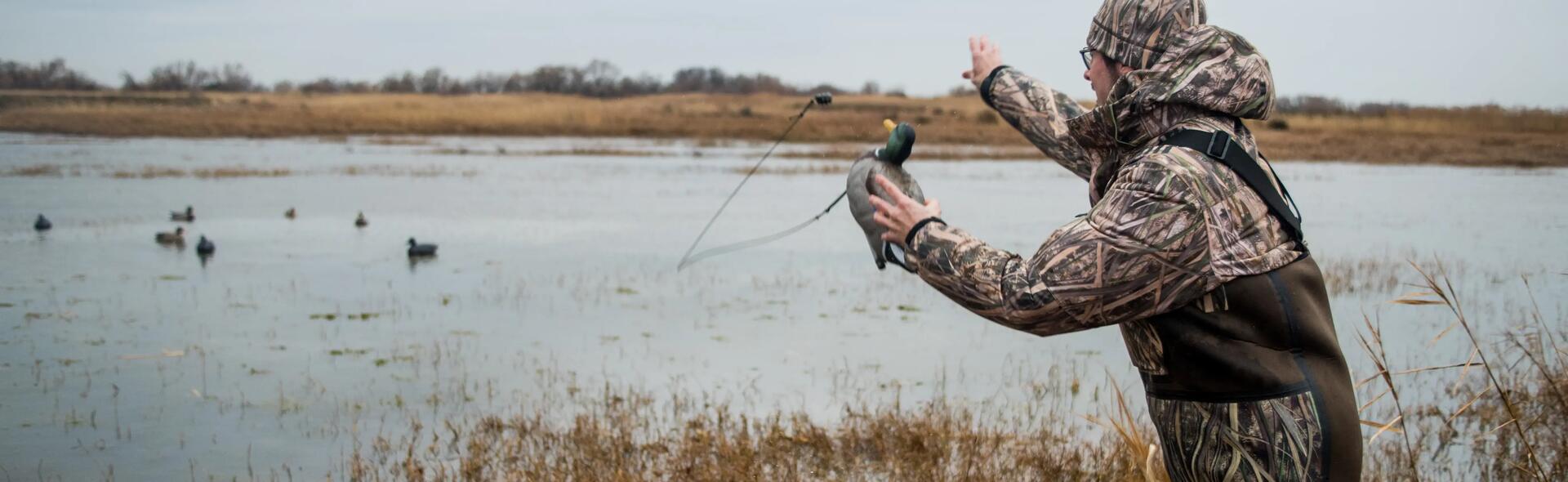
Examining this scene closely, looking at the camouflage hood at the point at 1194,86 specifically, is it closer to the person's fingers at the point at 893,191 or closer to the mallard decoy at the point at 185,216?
the person's fingers at the point at 893,191

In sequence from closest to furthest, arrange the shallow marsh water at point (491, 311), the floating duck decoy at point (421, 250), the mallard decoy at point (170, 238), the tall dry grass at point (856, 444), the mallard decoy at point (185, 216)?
the tall dry grass at point (856, 444) → the shallow marsh water at point (491, 311) → the floating duck decoy at point (421, 250) → the mallard decoy at point (170, 238) → the mallard decoy at point (185, 216)

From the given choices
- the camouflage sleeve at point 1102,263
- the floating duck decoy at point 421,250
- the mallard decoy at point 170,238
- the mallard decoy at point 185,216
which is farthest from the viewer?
the mallard decoy at point 185,216

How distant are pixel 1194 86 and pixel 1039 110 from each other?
900 mm

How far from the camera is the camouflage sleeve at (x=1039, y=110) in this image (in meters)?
3.33

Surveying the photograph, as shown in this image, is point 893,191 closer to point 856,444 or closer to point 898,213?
point 898,213

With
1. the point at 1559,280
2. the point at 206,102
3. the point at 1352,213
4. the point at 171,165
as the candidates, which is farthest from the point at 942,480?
the point at 206,102

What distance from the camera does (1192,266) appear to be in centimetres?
241

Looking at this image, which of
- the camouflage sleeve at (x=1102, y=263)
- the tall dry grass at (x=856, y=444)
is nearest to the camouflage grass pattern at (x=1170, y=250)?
the camouflage sleeve at (x=1102, y=263)

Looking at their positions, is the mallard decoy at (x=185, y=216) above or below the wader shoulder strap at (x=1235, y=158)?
below

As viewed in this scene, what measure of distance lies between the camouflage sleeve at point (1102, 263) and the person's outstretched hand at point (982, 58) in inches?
44.9

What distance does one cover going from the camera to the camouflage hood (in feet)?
8.14

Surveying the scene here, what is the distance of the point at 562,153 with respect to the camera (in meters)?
35.6

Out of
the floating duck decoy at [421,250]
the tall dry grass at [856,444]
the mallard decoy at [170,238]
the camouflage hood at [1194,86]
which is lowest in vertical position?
the mallard decoy at [170,238]

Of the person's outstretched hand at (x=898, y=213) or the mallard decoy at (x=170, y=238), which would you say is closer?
the person's outstretched hand at (x=898, y=213)
